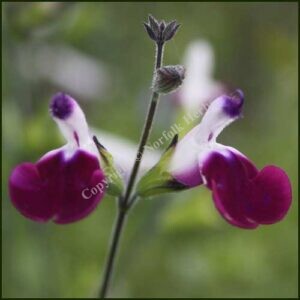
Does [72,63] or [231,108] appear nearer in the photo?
[231,108]

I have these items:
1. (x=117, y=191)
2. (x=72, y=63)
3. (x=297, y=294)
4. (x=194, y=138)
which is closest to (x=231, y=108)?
(x=194, y=138)

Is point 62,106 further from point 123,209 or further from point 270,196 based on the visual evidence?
point 270,196

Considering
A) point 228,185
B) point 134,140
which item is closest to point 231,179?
point 228,185

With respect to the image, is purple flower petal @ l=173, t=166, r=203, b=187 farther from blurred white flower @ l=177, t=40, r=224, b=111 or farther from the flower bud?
blurred white flower @ l=177, t=40, r=224, b=111

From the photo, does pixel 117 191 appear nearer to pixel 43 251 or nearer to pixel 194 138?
pixel 194 138

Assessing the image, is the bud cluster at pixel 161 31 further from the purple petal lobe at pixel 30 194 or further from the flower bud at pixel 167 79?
the purple petal lobe at pixel 30 194
